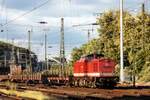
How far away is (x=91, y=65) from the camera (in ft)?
134

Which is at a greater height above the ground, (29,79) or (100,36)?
(100,36)

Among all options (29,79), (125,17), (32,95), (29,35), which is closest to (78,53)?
(29,35)

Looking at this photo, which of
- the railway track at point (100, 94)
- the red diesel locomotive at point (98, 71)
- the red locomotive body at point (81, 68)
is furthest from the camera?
the red locomotive body at point (81, 68)

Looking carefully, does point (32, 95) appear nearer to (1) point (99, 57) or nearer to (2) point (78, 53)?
(1) point (99, 57)

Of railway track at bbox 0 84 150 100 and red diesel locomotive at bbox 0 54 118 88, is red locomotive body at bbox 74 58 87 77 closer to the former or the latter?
red diesel locomotive at bbox 0 54 118 88

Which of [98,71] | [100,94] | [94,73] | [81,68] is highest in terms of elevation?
[81,68]

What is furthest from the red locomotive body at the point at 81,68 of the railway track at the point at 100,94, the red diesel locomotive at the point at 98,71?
the railway track at the point at 100,94

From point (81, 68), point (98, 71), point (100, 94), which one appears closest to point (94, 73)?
point (98, 71)

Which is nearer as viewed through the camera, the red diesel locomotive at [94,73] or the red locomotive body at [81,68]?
the red diesel locomotive at [94,73]

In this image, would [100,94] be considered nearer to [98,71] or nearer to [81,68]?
[98,71]

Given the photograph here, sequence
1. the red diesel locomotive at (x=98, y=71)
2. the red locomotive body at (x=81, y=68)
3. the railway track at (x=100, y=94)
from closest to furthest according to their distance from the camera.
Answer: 1. the railway track at (x=100, y=94)
2. the red diesel locomotive at (x=98, y=71)
3. the red locomotive body at (x=81, y=68)

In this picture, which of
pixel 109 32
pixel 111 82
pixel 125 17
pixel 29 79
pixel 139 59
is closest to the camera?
pixel 111 82

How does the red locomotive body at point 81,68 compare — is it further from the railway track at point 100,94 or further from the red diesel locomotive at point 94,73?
the railway track at point 100,94

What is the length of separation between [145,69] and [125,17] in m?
15.0
